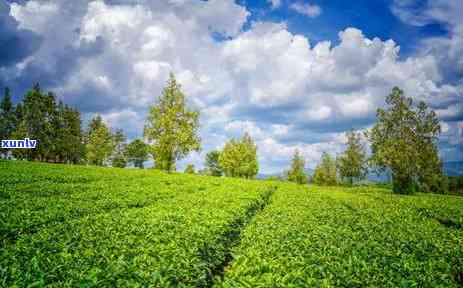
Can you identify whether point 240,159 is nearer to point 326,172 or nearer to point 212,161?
point 326,172

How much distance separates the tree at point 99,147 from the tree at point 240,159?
111 ft

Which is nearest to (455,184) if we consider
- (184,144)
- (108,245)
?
(184,144)

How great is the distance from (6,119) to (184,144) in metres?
68.3

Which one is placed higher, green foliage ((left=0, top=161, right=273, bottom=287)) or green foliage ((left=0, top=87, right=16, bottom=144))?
green foliage ((left=0, top=87, right=16, bottom=144))

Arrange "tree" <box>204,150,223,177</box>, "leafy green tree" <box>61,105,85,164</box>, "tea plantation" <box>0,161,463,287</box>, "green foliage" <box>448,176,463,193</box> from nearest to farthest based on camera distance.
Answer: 1. "tea plantation" <box>0,161,463,287</box>
2. "leafy green tree" <box>61,105,85,164</box>
3. "green foliage" <box>448,176,463,193</box>
4. "tree" <box>204,150,223,177</box>

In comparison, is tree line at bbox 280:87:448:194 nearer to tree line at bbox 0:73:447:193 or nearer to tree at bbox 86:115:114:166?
tree line at bbox 0:73:447:193

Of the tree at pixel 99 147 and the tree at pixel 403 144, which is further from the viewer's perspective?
the tree at pixel 99 147

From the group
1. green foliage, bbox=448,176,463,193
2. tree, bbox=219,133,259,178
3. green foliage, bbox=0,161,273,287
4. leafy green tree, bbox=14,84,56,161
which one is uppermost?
leafy green tree, bbox=14,84,56,161

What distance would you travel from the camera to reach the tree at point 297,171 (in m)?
112

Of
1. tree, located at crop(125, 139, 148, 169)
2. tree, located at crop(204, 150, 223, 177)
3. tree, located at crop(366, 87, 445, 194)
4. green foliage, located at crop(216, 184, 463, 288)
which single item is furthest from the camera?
tree, located at crop(204, 150, 223, 177)

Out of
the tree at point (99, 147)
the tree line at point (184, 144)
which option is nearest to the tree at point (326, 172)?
the tree line at point (184, 144)

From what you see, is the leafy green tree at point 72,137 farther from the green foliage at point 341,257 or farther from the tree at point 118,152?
the green foliage at point 341,257

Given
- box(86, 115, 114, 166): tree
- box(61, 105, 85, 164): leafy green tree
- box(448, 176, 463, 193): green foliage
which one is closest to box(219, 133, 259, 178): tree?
box(86, 115, 114, 166): tree

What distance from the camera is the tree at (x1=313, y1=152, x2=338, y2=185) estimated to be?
350ft
